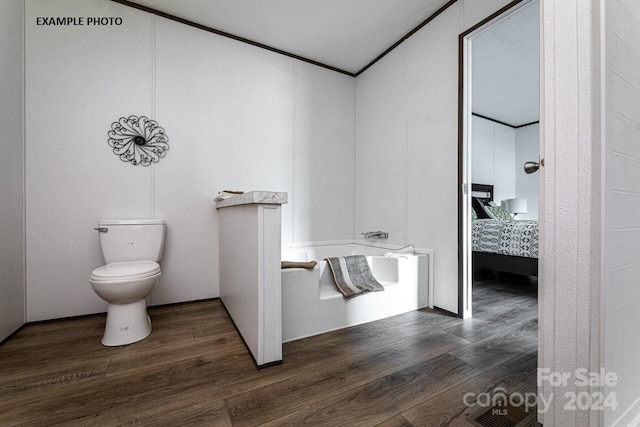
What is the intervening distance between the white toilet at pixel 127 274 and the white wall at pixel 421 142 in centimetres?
197

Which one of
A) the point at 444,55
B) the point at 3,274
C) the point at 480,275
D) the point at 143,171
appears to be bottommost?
the point at 480,275

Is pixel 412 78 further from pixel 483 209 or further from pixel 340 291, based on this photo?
pixel 483 209

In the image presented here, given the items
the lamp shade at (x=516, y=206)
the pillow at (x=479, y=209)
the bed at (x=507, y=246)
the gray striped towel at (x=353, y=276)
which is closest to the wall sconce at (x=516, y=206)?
the lamp shade at (x=516, y=206)

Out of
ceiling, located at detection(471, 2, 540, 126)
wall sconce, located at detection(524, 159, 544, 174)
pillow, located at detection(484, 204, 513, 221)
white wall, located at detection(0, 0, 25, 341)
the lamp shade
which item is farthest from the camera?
the lamp shade

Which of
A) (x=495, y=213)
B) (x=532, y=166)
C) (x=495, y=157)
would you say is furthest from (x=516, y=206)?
(x=532, y=166)

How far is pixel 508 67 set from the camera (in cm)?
310

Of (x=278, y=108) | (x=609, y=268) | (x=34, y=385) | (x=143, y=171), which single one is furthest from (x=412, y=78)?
(x=34, y=385)

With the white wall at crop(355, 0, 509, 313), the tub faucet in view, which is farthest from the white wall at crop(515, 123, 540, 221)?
the tub faucet

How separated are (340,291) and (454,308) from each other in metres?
0.89

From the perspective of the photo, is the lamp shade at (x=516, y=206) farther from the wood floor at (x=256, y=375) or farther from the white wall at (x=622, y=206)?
the white wall at (x=622, y=206)

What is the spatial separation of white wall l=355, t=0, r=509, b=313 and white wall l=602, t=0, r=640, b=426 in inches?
42.5

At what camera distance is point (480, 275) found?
336 cm

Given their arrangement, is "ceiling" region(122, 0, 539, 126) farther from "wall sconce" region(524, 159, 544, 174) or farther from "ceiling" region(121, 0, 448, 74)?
"wall sconce" region(524, 159, 544, 174)

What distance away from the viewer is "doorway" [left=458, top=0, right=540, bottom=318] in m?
1.88
